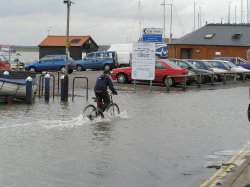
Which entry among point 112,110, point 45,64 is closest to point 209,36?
point 45,64

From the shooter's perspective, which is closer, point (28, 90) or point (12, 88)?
point (28, 90)

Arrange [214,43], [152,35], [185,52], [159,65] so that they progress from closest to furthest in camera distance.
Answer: [152,35] < [159,65] < [214,43] < [185,52]

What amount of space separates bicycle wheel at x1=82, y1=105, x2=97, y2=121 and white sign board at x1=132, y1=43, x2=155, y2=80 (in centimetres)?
1259

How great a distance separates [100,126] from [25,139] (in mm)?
2907

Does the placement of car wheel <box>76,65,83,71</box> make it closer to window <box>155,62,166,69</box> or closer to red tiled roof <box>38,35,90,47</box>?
red tiled roof <box>38,35,90,47</box>

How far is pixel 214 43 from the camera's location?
6038 cm

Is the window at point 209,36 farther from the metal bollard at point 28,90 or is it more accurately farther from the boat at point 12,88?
the metal bollard at point 28,90

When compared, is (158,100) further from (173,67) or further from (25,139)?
(25,139)

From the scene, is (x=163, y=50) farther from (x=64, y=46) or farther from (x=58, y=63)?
(x=58, y=63)

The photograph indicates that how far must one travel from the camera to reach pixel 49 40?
2633 inches

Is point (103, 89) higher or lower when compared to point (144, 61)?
lower

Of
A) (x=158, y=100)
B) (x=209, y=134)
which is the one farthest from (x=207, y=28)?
(x=209, y=134)

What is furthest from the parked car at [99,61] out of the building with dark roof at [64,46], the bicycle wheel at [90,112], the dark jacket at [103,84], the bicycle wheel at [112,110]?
the bicycle wheel at [90,112]

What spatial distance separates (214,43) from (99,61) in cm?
1737
